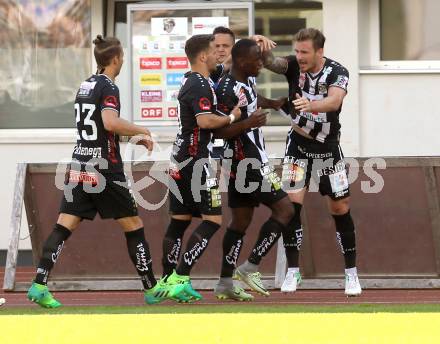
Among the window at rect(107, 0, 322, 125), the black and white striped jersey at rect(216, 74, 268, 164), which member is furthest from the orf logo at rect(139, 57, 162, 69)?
the black and white striped jersey at rect(216, 74, 268, 164)

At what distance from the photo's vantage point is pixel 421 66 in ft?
49.5

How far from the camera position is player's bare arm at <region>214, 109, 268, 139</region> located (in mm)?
10984

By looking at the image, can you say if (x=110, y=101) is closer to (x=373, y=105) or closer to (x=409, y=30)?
(x=373, y=105)

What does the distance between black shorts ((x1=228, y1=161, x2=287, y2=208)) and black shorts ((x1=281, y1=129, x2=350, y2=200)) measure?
0.36 m

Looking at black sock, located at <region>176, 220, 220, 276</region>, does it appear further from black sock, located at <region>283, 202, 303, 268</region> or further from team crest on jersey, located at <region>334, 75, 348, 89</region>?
team crest on jersey, located at <region>334, 75, 348, 89</region>

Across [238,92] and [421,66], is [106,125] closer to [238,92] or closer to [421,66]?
[238,92]

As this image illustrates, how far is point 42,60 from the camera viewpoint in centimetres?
1575

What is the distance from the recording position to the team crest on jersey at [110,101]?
1074cm


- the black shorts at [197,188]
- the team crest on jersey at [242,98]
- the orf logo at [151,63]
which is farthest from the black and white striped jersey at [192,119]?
the orf logo at [151,63]

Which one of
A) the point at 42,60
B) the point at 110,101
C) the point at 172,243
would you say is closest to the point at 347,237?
the point at 172,243

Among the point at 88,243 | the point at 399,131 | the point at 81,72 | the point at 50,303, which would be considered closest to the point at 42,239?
the point at 88,243

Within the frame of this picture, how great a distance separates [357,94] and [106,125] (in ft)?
16.4

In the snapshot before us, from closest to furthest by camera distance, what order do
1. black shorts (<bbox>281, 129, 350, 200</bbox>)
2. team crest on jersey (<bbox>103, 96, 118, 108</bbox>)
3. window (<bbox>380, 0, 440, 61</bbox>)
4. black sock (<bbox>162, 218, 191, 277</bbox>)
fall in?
team crest on jersey (<bbox>103, 96, 118, 108</bbox>)
black sock (<bbox>162, 218, 191, 277</bbox>)
black shorts (<bbox>281, 129, 350, 200</bbox>)
window (<bbox>380, 0, 440, 61</bbox>)
